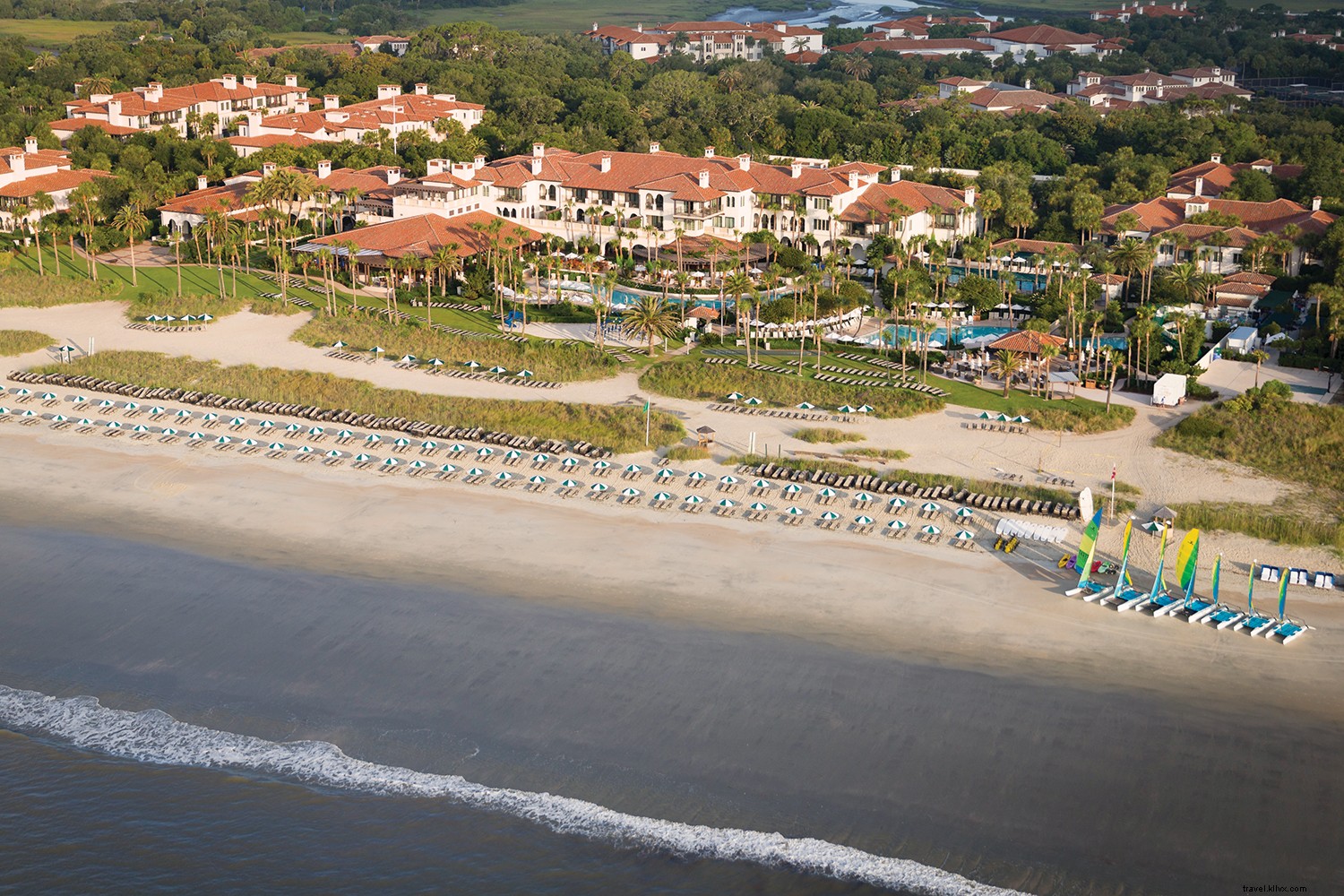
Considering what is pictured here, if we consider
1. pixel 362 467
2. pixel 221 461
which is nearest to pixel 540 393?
pixel 362 467

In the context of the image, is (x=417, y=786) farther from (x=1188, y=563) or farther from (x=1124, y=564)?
(x=1188, y=563)

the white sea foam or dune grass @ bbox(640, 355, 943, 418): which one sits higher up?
dune grass @ bbox(640, 355, 943, 418)

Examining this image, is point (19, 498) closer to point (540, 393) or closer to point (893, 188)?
point (540, 393)

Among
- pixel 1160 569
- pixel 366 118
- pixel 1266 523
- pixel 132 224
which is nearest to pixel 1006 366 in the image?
pixel 1266 523

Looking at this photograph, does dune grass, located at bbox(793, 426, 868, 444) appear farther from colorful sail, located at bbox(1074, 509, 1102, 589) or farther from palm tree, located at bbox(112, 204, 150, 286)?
palm tree, located at bbox(112, 204, 150, 286)

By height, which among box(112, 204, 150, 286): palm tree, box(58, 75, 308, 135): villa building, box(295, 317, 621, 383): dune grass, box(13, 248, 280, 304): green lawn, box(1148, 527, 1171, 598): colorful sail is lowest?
box(1148, 527, 1171, 598): colorful sail

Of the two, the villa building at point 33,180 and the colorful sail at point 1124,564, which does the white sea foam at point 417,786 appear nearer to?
the colorful sail at point 1124,564

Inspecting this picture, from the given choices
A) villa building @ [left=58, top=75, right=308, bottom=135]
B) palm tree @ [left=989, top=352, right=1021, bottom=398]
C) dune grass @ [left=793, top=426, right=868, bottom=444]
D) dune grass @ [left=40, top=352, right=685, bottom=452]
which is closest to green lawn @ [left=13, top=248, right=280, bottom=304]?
dune grass @ [left=40, top=352, right=685, bottom=452]

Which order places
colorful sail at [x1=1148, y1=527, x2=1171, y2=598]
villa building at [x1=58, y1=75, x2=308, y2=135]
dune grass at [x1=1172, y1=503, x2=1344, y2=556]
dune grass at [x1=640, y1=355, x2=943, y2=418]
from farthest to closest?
villa building at [x1=58, y1=75, x2=308, y2=135], dune grass at [x1=640, y1=355, x2=943, y2=418], dune grass at [x1=1172, y1=503, x2=1344, y2=556], colorful sail at [x1=1148, y1=527, x2=1171, y2=598]

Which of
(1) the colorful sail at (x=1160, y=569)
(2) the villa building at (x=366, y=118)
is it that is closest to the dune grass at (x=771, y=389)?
(1) the colorful sail at (x=1160, y=569)
